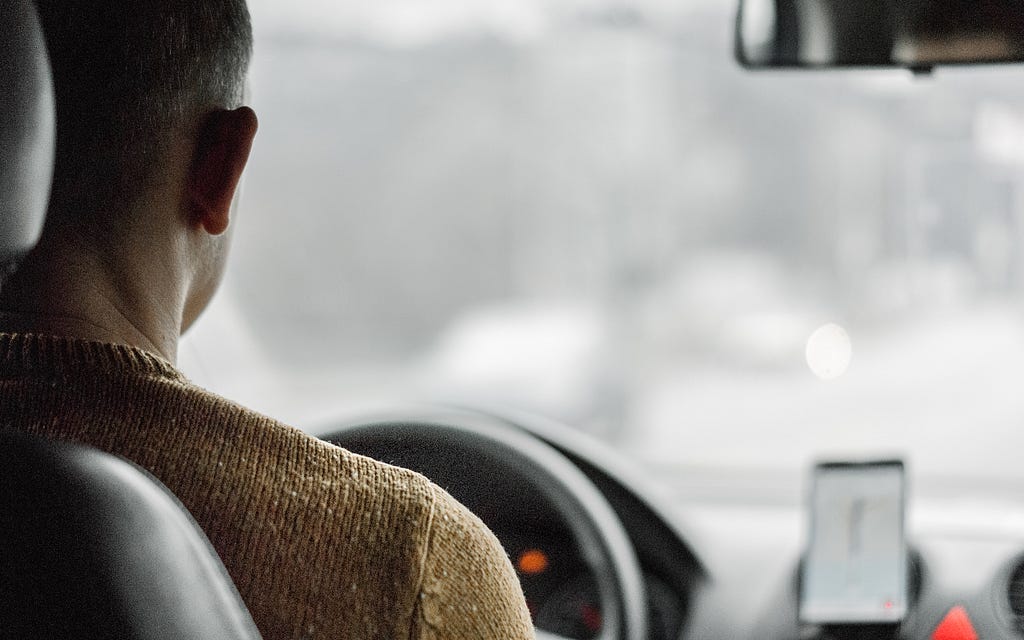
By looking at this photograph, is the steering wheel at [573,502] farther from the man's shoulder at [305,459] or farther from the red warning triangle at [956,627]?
the man's shoulder at [305,459]

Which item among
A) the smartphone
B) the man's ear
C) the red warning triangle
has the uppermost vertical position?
the man's ear

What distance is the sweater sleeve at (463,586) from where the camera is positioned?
2.71ft

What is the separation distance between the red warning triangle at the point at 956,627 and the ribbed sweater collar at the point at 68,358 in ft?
4.39

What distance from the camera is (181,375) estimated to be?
922 mm

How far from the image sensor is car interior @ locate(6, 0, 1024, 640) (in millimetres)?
820

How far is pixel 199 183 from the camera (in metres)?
0.97

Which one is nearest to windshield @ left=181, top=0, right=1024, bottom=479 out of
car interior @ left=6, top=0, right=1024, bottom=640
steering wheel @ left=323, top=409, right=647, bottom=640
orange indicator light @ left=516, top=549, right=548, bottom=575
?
car interior @ left=6, top=0, right=1024, bottom=640

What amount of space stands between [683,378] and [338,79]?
175 centimetres

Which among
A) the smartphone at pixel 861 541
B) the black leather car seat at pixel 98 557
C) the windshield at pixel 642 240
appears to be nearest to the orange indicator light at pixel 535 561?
the smartphone at pixel 861 541

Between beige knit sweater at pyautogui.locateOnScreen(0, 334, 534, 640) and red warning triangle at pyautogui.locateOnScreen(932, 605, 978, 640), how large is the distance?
1161 mm

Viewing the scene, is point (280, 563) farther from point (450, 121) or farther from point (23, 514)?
point (450, 121)

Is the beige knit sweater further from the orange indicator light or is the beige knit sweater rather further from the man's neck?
the orange indicator light

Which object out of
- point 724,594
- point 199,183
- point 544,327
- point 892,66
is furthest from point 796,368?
point 199,183

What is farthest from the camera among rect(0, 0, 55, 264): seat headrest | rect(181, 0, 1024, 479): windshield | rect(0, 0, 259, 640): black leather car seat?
rect(181, 0, 1024, 479): windshield
